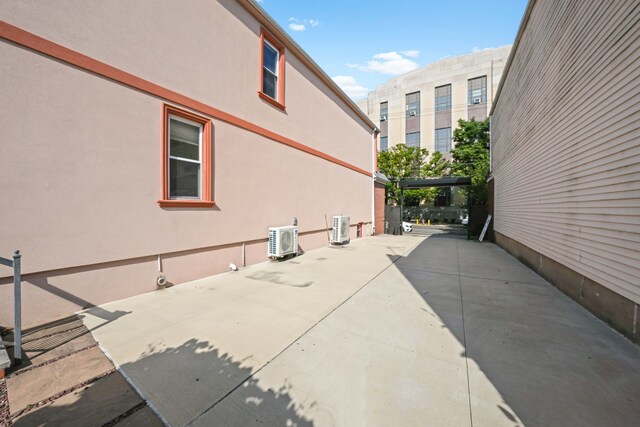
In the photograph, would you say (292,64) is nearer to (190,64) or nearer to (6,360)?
(190,64)

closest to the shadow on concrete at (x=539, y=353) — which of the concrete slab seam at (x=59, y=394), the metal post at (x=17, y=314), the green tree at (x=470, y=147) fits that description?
the concrete slab seam at (x=59, y=394)

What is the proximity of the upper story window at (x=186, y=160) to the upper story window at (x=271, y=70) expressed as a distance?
226 cm

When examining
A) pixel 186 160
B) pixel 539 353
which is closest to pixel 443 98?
pixel 186 160

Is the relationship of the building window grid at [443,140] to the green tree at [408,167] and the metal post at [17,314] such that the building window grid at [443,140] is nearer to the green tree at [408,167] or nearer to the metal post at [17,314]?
the green tree at [408,167]

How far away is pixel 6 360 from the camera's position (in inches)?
83.4

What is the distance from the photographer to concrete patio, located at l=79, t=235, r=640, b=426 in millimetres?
1867

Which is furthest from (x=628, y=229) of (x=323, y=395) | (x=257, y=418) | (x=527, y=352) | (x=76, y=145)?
(x=76, y=145)

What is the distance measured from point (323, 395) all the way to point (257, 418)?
0.53 meters

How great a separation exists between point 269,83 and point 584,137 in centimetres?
706

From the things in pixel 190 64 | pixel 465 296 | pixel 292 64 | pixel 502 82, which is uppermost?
pixel 502 82

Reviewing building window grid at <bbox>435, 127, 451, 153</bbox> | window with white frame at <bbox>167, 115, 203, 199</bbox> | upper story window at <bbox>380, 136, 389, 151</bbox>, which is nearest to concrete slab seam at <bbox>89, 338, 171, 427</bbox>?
window with white frame at <bbox>167, 115, 203, 199</bbox>

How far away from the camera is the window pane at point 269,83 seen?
22.7ft

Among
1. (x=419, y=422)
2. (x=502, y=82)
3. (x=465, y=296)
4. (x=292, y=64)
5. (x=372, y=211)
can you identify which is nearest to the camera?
(x=419, y=422)

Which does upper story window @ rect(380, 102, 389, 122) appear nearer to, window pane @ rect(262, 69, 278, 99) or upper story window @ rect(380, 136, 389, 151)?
upper story window @ rect(380, 136, 389, 151)
